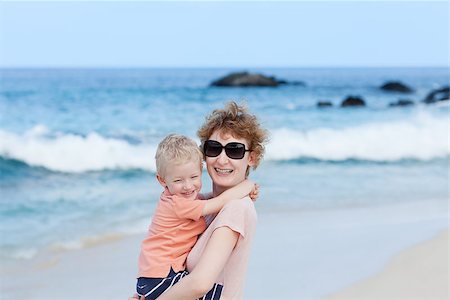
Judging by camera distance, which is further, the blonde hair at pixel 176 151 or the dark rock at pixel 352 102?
the dark rock at pixel 352 102

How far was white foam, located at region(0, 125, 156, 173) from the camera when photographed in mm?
14148

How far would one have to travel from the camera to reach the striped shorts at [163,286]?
123 inches

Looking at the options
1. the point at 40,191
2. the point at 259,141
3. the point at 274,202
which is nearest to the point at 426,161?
the point at 274,202

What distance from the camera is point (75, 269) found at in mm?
7062

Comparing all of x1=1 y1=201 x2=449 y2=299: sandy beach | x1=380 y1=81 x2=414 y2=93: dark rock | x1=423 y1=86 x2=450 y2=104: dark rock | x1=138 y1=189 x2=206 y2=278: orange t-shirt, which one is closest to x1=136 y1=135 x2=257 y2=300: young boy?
x1=138 y1=189 x2=206 y2=278: orange t-shirt

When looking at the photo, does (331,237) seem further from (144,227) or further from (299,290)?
(144,227)

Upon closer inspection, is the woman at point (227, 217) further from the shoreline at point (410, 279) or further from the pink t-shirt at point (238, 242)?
the shoreline at point (410, 279)

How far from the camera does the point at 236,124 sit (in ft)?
10.7

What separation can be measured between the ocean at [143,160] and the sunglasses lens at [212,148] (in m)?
0.27

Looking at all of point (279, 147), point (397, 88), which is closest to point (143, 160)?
point (279, 147)

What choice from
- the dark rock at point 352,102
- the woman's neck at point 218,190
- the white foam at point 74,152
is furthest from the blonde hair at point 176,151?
the dark rock at point 352,102

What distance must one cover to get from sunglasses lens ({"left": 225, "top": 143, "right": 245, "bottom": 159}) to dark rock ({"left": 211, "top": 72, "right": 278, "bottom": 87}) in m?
33.2

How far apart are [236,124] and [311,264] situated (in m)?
3.83

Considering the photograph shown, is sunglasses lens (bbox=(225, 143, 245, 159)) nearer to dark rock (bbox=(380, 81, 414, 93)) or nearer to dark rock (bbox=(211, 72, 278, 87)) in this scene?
dark rock (bbox=(211, 72, 278, 87))
